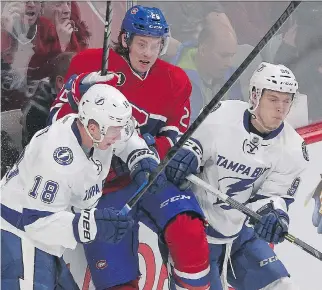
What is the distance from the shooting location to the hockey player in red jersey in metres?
2.28

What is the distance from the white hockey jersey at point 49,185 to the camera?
81.4 inches

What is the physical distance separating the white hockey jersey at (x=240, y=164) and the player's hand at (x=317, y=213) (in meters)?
0.76

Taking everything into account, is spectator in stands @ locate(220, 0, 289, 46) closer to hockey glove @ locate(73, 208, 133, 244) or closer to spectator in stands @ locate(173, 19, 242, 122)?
spectator in stands @ locate(173, 19, 242, 122)

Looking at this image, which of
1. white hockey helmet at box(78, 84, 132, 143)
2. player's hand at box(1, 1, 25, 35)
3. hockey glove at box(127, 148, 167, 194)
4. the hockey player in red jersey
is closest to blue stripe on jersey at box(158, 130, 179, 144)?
the hockey player in red jersey

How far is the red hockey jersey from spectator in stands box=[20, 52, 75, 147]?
0.21 meters

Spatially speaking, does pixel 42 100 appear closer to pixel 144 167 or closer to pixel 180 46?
pixel 144 167

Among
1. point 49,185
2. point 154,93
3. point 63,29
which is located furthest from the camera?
point 63,29

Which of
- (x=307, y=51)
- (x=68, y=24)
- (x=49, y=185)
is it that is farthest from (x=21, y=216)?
(x=307, y=51)

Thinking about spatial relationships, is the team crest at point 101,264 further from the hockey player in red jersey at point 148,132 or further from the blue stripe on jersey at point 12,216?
the blue stripe on jersey at point 12,216

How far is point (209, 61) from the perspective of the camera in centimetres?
309

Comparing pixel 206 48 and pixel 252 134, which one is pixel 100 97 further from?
pixel 206 48

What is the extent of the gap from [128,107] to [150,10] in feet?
1.24

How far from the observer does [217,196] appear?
2359 mm

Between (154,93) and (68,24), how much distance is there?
0.42 meters
